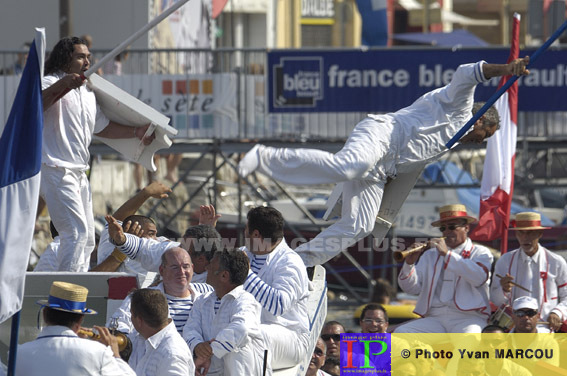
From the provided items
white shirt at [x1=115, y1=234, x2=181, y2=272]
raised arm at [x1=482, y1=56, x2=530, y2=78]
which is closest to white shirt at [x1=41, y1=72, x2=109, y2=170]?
white shirt at [x1=115, y1=234, x2=181, y2=272]

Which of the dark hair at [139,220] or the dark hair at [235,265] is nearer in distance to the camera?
the dark hair at [235,265]

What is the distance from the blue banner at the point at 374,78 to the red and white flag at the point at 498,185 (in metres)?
4.03

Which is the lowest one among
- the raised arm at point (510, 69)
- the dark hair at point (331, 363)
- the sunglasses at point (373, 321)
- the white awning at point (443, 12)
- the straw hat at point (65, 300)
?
the dark hair at point (331, 363)

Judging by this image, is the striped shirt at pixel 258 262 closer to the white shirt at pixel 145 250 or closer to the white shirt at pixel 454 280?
the white shirt at pixel 145 250

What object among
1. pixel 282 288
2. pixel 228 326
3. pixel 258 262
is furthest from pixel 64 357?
pixel 258 262

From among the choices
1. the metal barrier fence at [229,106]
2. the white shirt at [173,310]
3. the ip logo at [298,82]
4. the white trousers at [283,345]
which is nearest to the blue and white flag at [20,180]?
the white shirt at [173,310]

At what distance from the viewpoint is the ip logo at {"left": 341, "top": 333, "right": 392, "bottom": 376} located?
8.88m

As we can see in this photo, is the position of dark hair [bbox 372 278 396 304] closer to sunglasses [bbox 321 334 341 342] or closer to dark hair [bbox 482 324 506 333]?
sunglasses [bbox 321 334 341 342]

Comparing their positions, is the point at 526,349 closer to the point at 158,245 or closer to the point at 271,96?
the point at 158,245

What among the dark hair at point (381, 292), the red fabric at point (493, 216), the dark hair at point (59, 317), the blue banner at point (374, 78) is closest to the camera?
the dark hair at point (59, 317)

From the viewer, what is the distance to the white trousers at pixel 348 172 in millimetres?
8211

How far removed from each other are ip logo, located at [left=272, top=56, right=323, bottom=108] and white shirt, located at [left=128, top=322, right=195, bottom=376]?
938cm

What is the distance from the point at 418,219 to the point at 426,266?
36.7 ft

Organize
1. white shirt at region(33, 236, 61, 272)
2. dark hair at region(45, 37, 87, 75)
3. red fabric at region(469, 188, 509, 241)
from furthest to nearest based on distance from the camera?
red fabric at region(469, 188, 509, 241)
white shirt at region(33, 236, 61, 272)
dark hair at region(45, 37, 87, 75)
